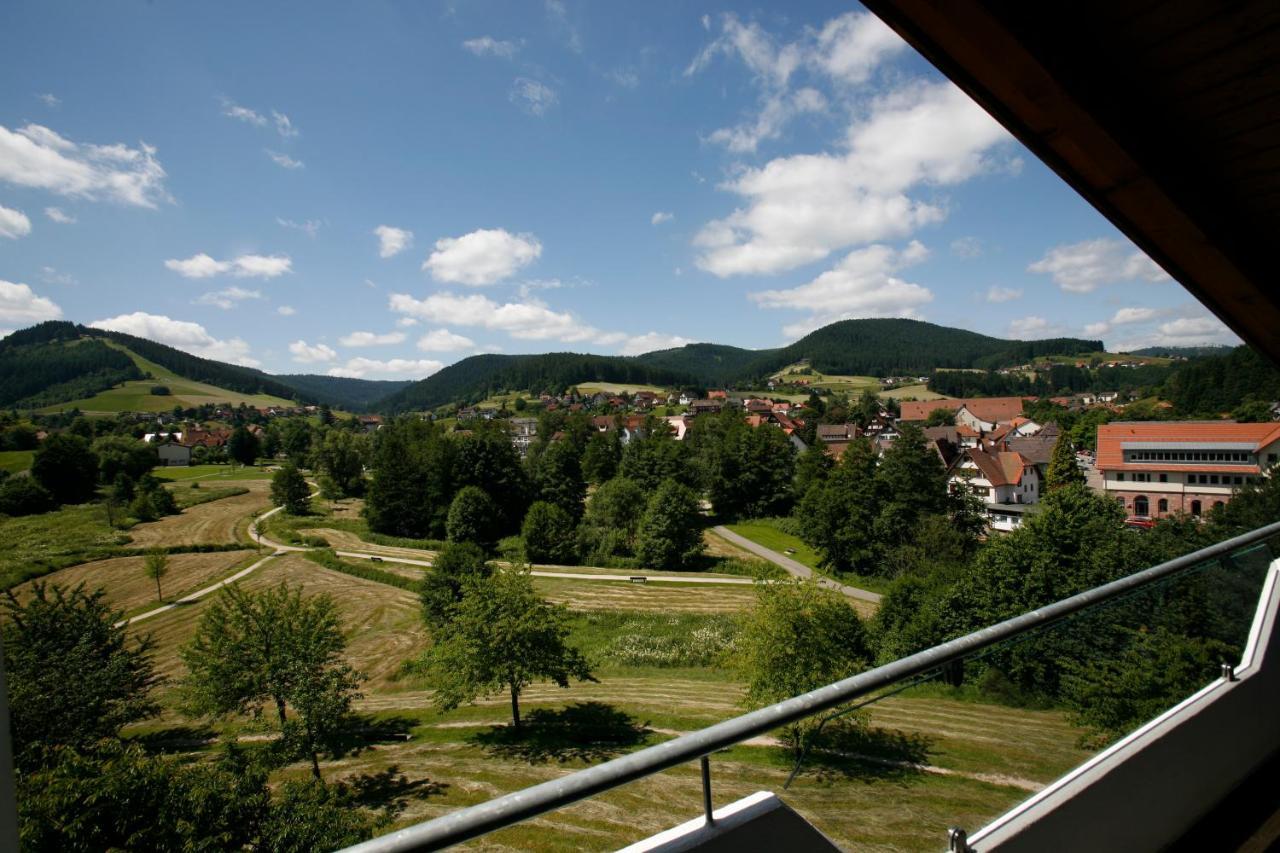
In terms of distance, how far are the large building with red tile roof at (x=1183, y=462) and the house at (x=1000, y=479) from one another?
5909 mm

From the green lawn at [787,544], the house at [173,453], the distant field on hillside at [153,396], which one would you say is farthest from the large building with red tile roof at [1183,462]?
the distant field on hillside at [153,396]

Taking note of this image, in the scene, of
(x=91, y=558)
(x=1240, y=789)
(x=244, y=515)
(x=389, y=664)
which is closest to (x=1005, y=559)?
(x=1240, y=789)

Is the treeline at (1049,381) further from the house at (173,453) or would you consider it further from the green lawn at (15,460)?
the green lawn at (15,460)

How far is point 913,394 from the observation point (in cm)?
13212

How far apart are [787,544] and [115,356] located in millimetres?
120070

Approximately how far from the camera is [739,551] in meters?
37.9

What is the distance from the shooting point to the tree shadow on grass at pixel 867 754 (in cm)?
157

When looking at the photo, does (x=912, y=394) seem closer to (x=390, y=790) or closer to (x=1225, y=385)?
(x=1225, y=385)

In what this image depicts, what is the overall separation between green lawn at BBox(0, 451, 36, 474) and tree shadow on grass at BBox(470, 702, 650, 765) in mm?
42934

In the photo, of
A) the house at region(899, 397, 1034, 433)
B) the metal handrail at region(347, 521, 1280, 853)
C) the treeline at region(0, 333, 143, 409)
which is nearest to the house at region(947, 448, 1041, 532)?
the metal handrail at region(347, 521, 1280, 853)

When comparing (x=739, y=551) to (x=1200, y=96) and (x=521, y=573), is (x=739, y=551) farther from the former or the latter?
(x=1200, y=96)

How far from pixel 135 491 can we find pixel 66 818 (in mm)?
51366

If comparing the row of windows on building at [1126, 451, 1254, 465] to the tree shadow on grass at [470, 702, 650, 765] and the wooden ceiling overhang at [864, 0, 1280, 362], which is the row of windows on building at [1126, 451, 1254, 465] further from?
the wooden ceiling overhang at [864, 0, 1280, 362]

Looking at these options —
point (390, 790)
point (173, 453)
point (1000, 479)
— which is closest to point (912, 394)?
point (1000, 479)
